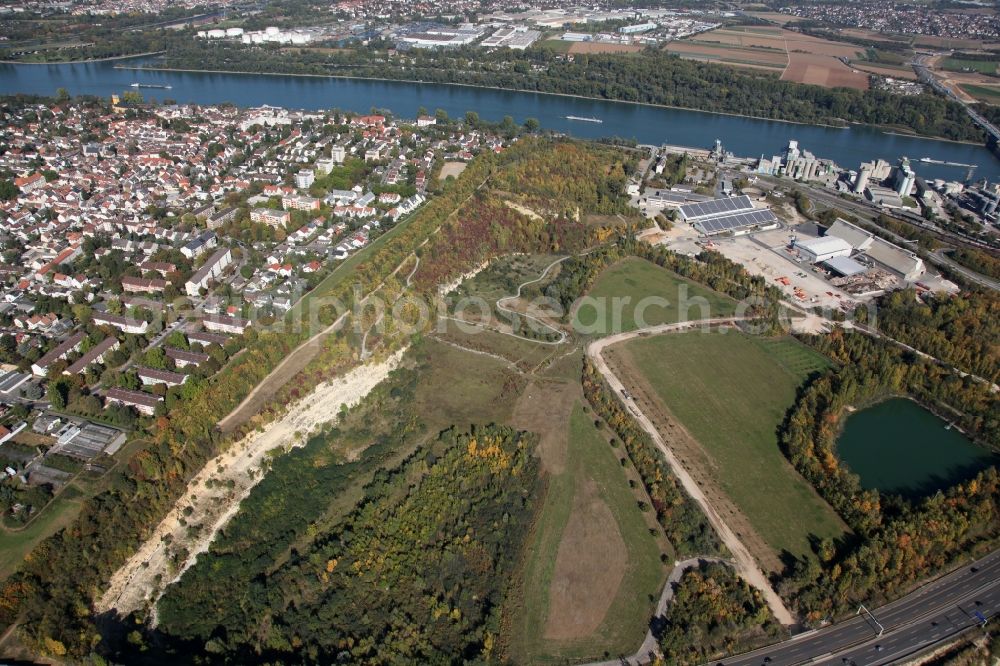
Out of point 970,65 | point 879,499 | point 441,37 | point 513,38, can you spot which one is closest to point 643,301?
point 879,499

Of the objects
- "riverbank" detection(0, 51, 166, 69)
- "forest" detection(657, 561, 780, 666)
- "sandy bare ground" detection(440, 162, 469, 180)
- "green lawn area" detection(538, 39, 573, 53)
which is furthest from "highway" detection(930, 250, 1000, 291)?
"riverbank" detection(0, 51, 166, 69)

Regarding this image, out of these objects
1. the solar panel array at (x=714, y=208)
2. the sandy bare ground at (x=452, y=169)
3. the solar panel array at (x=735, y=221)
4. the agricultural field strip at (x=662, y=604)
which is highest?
the sandy bare ground at (x=452, y=169)

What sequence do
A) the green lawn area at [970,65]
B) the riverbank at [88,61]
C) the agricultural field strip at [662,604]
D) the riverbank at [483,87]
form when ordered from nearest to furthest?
the agricultural field strip at [662,604], the riverbank at [483,87], the riverbank at [88,61], the green lawn area at [970,65]

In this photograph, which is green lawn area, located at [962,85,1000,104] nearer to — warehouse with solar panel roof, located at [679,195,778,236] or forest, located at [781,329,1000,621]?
warehouse with solar panel roof, located at [679,195,778,236]

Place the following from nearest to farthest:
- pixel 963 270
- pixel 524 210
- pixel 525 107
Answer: pixel 963 270 < pixel 524 210 < pixel 525 107

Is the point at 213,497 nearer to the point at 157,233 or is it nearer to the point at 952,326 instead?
the point at 157,233

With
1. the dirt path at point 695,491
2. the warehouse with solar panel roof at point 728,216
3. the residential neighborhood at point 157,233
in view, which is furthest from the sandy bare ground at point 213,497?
the warehouse with solar panel roof at point 728,216

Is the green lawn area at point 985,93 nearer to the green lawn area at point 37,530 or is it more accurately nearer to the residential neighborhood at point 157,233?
the residential neighborhood at point 157,233
